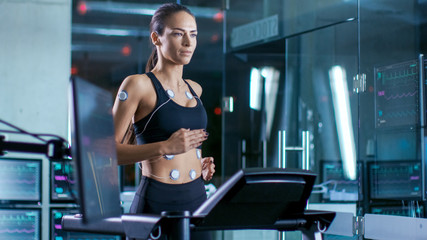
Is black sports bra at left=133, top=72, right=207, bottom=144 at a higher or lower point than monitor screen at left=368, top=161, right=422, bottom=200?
higher

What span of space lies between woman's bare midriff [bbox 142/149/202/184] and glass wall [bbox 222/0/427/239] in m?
1.93

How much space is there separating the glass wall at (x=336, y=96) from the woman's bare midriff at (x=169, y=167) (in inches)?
76.0

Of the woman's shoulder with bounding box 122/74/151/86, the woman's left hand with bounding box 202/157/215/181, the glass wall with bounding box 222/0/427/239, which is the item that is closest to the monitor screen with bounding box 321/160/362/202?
the glass wall with bounding box 222/0/427/239

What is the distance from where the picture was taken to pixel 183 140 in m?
1.69

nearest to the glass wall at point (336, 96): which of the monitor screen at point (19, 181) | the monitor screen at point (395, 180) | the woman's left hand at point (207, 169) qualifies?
the monitor screen at point (395, 180)

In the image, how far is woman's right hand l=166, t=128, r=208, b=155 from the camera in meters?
1.69

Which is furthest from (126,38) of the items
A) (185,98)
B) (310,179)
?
(310,179)

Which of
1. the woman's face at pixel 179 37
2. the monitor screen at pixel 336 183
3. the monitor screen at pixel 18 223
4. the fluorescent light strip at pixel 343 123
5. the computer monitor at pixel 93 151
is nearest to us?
the computer monitor at pixel 93 151

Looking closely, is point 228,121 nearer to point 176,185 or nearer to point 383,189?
point 383,189

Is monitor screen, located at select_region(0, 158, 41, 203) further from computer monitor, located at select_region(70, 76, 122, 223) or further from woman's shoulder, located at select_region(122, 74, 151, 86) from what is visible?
computer monitor, located at select_region(70, 76, 122, 223)

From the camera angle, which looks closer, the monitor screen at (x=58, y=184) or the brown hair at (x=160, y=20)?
the brown hair at (x=160, y=20)

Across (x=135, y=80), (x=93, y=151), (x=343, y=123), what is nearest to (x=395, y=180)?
(x=343, y=123)

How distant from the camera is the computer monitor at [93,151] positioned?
1064 mm

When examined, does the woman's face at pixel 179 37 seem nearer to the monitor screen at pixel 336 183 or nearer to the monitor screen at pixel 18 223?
the monitor screen at pixel 18 223
